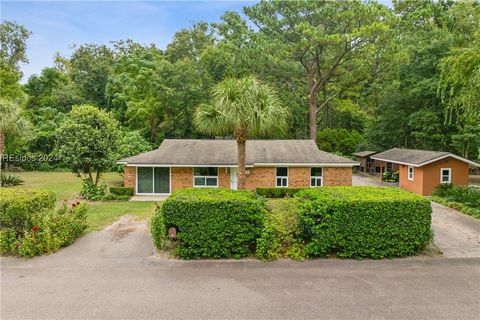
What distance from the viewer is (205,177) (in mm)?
19141

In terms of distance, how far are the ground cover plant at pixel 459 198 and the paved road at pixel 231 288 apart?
7.69m

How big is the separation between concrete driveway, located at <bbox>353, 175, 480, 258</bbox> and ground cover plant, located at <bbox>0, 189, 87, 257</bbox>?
410 inches

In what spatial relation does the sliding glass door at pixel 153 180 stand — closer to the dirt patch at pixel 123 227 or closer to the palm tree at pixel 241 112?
the dirt patch at pixel 123 227

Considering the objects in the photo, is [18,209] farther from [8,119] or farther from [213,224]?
[8,119]

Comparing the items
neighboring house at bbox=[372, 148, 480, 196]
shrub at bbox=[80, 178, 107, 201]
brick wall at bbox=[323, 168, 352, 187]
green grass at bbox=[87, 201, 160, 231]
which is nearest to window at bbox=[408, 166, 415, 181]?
neighboring house at bbox=[372, 148, 480, 196]

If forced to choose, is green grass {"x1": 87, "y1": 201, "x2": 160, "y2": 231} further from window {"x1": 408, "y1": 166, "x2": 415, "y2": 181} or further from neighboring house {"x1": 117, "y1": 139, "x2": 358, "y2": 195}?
window {"x1": 408, "y1": 166, "x2": 415, "y2": 181}

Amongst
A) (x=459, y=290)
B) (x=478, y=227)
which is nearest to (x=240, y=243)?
(x=459, y=290)

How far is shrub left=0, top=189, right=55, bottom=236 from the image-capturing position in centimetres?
873

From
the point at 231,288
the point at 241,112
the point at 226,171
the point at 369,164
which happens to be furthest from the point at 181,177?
Answer: the point at 369,164

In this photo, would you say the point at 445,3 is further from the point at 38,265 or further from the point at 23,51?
the point at 23,51

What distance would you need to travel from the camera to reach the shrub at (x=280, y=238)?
27.1ft

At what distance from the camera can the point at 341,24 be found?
27.6 meters

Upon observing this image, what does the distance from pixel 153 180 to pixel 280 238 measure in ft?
39.9

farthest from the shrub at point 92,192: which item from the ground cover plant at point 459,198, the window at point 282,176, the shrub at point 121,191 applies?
the ground cover plant at point 459,198
